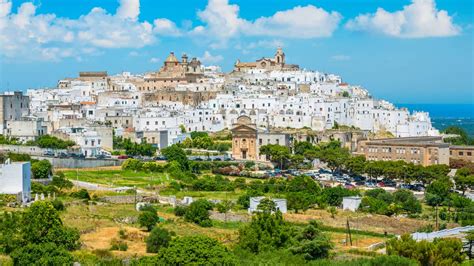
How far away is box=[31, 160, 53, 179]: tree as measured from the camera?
141 ft

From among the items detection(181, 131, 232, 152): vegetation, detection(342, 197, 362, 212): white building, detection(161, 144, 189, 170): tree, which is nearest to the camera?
detection(342, 197, 362, 212): white building

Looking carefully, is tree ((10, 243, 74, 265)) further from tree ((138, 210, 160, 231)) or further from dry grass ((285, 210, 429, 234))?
dry grass ((285, 210, 429, 234))

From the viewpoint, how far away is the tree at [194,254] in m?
23.3

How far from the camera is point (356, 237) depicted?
3206 centimetres

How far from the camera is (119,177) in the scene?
151 ft

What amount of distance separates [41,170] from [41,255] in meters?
19.6

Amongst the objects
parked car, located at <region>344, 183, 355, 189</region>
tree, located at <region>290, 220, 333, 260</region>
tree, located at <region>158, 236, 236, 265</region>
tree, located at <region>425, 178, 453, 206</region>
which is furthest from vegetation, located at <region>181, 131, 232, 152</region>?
tree, located at <region>158, 236, 236, 265</region>

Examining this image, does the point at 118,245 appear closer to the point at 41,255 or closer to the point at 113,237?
the point at 113,237

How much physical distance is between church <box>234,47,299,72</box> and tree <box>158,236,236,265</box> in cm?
6161

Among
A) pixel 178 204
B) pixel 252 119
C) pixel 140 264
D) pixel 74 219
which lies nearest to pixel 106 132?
pixel 252 119

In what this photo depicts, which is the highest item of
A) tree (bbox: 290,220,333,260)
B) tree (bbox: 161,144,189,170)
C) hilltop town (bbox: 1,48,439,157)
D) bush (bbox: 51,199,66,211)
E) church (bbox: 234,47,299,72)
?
church (bbox: 234,47,299,72)

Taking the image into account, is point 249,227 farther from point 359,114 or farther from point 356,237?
point 359,114

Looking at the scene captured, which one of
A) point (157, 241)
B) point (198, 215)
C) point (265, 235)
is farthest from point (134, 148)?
point (157, 241)

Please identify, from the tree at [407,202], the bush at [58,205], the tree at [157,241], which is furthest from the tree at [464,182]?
the tree at [157,241]
